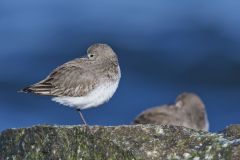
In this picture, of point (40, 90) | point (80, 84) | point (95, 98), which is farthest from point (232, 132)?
point (40, 90)

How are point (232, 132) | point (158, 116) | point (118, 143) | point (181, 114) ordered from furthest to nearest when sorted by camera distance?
point (181, 114) < point (158, 116) < point (232, 132) < point (118, 143)

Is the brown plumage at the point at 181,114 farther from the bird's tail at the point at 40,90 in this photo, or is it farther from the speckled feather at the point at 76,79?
the bird's tail at the point at 40,90

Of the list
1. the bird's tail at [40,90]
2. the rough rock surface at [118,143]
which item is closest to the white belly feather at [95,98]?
the bird's tail at [40,90]

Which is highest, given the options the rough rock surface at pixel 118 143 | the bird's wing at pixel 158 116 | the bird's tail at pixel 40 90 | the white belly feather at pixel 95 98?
the bird's wing at pixel 158 116

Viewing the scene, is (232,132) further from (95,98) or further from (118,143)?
(95,98)

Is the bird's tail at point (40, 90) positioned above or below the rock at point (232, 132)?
above

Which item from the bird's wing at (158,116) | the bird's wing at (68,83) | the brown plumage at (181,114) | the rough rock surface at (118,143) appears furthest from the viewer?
the brown plumage at (181,114)

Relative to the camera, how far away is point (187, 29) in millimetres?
26906

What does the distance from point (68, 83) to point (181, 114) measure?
6.36 m

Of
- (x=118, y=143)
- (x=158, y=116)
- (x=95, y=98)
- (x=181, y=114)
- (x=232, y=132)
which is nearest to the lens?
(x=118, y=143)

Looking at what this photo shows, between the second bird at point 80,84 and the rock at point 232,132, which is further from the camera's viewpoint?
the second bird at point 80,84

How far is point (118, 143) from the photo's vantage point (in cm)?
650

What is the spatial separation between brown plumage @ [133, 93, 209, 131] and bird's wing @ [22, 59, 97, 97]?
437cm

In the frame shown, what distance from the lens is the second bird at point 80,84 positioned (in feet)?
32.5
